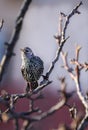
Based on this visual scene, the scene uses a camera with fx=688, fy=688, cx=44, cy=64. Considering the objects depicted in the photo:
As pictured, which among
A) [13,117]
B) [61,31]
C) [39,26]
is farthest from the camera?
[39,26]

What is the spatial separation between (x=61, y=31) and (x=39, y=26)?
8574mm

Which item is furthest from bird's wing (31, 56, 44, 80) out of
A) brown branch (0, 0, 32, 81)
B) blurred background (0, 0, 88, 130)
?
blurred background (0, 0, 88, 130)

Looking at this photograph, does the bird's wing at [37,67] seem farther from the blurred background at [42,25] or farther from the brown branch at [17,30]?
the blurred background at [42,25]

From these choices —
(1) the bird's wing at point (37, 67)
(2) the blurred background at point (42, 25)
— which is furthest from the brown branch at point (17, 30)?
(2) the blurred background at point (42, 25)

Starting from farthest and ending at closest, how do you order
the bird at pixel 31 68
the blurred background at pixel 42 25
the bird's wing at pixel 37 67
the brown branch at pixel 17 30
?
the blurred background at pixel 42 25 < the bird's wing at pixel 37 67 < the bird at pixel 31 68 < the brown branch at pixel 17 30

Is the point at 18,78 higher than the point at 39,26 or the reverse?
the reverse

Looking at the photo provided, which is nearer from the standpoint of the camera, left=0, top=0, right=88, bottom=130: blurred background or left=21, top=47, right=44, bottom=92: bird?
left=21, top=47, right=44, bottom=92: bird

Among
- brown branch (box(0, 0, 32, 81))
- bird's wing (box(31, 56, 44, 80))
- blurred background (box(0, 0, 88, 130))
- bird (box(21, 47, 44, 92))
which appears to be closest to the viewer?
brown branch (box(0, 0, 32, 81))

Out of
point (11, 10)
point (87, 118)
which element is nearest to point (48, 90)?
point (11, 10)

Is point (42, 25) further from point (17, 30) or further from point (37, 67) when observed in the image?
point (17, 30)

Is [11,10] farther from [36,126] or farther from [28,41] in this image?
[36,126]

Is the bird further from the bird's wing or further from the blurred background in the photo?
the blurred background

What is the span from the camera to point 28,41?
10.5m

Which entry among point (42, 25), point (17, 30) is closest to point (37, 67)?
point (17, 30)
